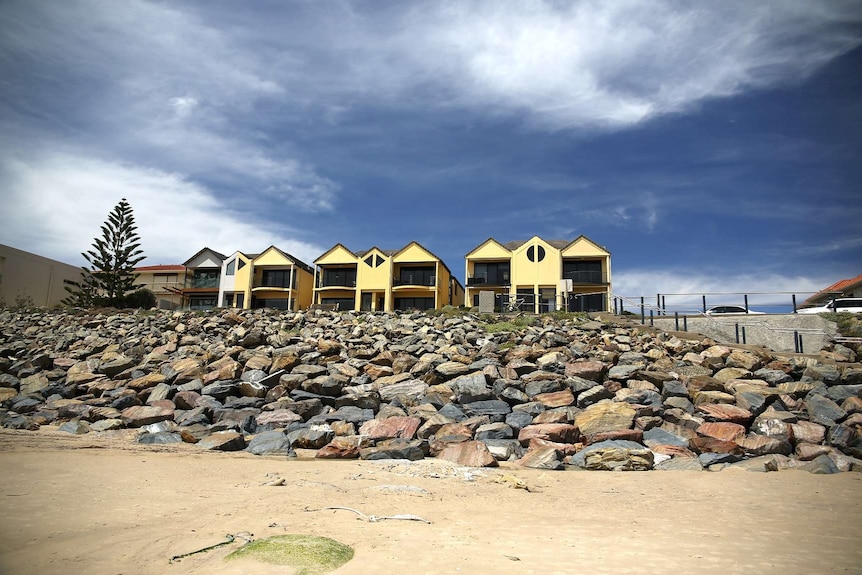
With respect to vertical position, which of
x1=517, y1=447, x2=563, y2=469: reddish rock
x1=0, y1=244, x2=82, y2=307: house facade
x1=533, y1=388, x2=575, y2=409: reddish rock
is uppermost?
x1=0, y1=244, x2=82, y2=307: house facade

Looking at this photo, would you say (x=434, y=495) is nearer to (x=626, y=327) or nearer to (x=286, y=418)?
(x=286, y=418)

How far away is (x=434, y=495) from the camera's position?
5961 millimetres

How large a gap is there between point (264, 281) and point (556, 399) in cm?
4254

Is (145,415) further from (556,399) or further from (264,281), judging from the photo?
(264,281)

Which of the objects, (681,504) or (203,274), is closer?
(681,504)

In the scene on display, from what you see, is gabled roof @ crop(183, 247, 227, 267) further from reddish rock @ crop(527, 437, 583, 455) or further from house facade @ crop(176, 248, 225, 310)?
reddish rock @ crop(527, 437, 583, 455)

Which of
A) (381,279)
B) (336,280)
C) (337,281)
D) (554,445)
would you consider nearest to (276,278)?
(336,280)

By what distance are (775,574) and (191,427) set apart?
9.80 meters

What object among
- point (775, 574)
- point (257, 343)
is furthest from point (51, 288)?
point (775, 574)

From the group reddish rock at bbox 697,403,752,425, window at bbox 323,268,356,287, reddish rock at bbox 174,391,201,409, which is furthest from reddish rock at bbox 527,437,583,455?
window at bbox 323,268,356,287

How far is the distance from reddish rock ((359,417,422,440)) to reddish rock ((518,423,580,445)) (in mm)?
1997

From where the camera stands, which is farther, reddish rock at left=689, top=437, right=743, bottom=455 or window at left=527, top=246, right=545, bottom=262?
window at left=527, top=246, right=545, bottom=262

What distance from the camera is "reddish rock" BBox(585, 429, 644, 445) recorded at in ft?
28.6

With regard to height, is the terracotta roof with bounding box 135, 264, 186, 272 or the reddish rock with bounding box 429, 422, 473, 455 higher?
the terracotta roof with bounding box 135, 264, 186, 272
